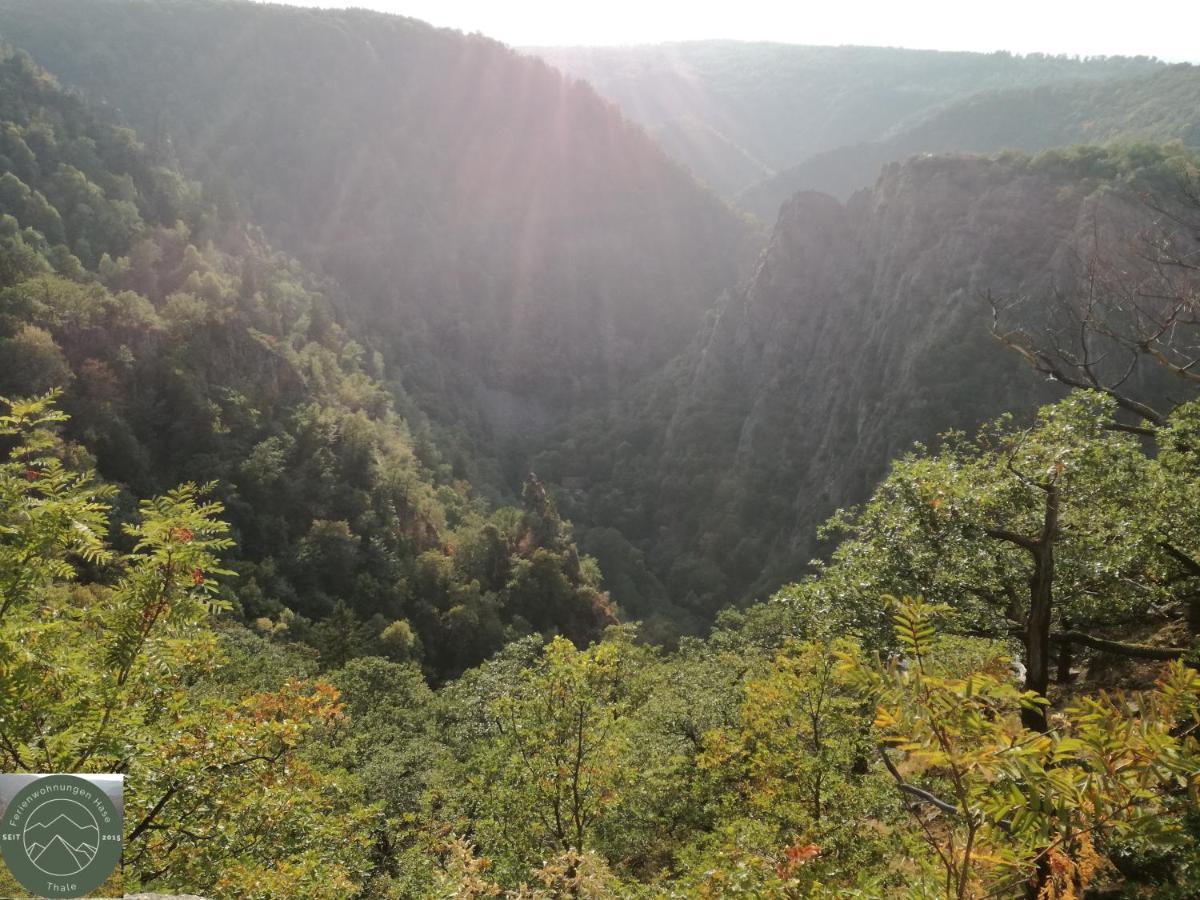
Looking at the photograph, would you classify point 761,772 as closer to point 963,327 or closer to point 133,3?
point 963,327

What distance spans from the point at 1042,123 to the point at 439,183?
137m

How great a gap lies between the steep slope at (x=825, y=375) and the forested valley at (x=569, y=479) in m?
0.72

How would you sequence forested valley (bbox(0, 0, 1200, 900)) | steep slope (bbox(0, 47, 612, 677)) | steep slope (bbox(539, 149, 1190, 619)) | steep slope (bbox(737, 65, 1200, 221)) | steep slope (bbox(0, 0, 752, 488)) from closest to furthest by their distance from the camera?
forested valley (bbox(0, 0, 1200, 900)) < steep slope (bbox(0, 47, 612, 677)) < steep slope (bbox(539, 149, 1190, 619)) < steep slope (bbox(737, 65, 1200, 221)) < steep slope (bbox(0, 0, 752, 488))

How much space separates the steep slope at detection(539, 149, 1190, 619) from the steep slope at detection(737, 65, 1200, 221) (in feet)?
66.1

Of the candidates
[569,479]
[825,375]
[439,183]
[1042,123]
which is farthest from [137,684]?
[439,183]

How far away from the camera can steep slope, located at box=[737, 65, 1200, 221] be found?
108 metres

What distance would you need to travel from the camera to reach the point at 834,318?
107 m

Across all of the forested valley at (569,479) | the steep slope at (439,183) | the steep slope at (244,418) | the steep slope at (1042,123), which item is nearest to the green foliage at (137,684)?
the forested valley at (569,479)

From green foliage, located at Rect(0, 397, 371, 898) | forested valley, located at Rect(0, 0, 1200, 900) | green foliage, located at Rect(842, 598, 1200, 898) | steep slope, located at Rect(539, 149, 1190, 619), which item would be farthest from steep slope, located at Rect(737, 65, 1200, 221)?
green foliage, located at Rect(0, 397, 371, 898)

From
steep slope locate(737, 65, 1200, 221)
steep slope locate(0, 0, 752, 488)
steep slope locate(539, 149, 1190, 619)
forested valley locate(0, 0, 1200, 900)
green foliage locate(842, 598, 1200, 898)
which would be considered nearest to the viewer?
green foliage locate(842, 598, 1200, 898)

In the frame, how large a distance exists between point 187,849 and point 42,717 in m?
2.62

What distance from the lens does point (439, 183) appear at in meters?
176

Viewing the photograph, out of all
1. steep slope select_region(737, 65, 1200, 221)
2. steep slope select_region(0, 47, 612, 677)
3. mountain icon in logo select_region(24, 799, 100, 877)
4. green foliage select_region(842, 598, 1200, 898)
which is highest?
steep slope select_region(737, 65, 1200, 221)

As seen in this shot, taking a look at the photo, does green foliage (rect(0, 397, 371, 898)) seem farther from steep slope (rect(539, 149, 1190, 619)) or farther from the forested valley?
steep slope (rect(539, 149, 1190, 619))
